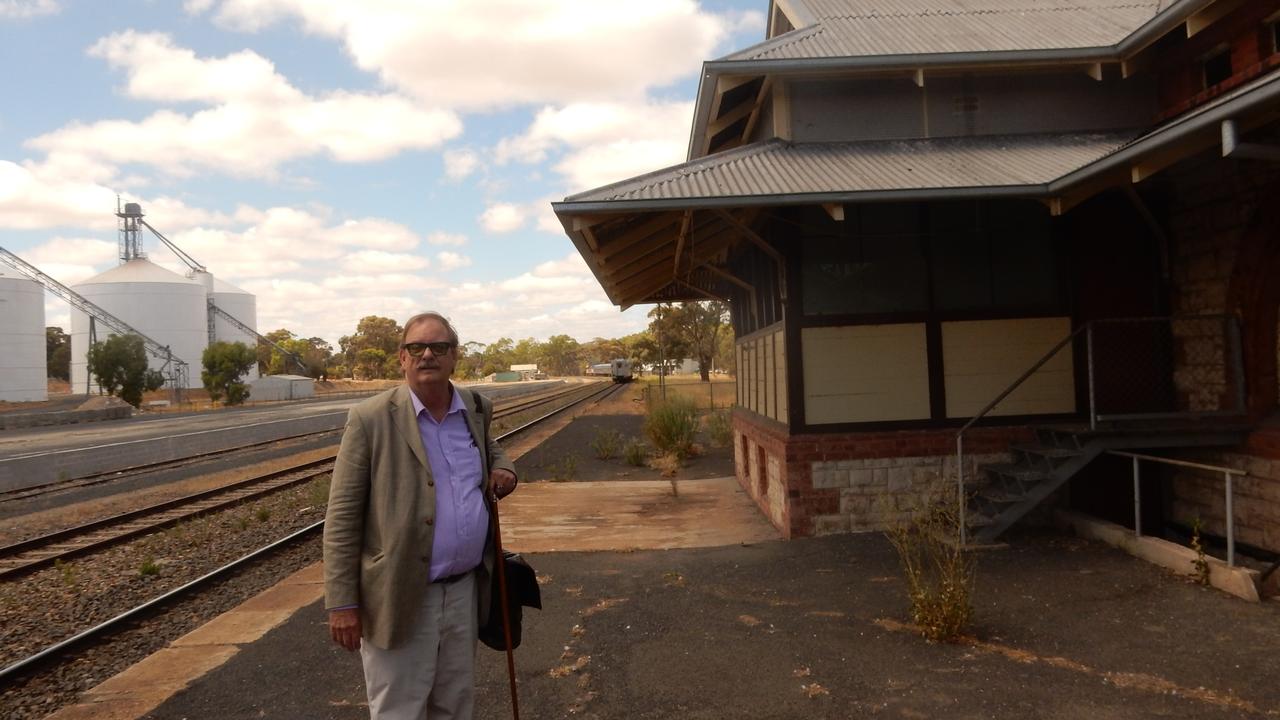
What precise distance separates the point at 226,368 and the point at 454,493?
52.6 meters

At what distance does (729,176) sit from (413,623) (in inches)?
243

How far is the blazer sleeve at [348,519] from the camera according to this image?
3.07 metres

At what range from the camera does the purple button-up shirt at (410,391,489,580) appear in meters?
3.18

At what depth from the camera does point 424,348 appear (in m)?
3.23

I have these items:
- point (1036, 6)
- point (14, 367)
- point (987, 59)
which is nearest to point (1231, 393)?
point (987, 59)

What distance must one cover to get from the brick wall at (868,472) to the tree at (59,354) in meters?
99.9

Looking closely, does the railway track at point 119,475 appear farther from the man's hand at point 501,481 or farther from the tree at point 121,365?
the tree at point 121,365

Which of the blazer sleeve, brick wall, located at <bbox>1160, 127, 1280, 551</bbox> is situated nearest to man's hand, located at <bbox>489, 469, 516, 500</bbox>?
the blazer sleeve

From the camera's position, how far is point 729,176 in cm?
824

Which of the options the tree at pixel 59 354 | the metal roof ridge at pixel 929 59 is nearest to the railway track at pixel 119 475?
the metal roof ridge at pixel 929 59

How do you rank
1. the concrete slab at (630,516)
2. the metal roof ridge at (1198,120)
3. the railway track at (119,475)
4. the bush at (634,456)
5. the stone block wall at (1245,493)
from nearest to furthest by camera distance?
1. the metal roof ridge at (1198,120)
2. the stone block wall at (1245,493)
3. the concrete slab at (630,516)
4. the railway track at (119,475)
5. the bush at (634,456)

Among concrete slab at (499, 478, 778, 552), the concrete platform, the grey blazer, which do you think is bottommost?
the concrete platform

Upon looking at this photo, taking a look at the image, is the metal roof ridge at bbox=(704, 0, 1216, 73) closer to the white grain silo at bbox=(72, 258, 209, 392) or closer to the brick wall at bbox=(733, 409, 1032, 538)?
the brick wall at bbox=(733, 409, 1032, 538)

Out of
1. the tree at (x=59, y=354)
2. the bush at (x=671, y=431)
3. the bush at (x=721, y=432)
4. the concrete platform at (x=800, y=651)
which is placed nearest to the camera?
the concrete platform at (x=800, y=651)
